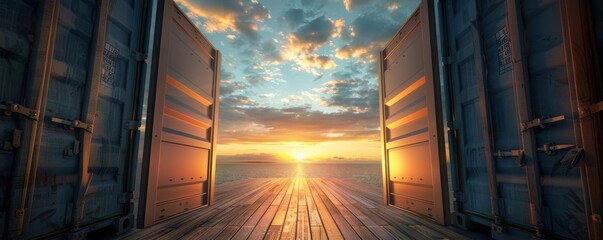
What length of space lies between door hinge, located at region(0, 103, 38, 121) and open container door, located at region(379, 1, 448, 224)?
4725 millimetres

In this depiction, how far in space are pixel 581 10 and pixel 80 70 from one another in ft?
15.8

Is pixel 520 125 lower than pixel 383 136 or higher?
lower

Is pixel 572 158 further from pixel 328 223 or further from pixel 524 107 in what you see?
pixel 328 223

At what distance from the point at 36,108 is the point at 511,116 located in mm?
4720

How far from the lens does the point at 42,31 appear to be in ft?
7.99

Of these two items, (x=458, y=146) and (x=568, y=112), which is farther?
(x=458, y=146)

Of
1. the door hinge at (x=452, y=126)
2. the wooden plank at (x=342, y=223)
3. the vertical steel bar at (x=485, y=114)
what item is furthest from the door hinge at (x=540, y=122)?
the wooden plank at (x=342, y=223)

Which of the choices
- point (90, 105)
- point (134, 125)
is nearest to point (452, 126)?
point (134, 125)

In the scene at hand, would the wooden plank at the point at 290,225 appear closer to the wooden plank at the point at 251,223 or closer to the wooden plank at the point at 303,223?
the wooden plank at the point at 303,223

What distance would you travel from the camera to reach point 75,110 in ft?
9.35

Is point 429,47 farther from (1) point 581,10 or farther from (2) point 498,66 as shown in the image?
(1) point 581,10

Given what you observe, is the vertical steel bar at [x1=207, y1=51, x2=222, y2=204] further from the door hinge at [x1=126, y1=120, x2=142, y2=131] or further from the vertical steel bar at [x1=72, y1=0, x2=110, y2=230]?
the vertical steel bar at [x1=72, y1=0, x2=110, y2=230]

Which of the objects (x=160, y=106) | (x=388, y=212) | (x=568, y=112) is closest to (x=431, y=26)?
(x=568, y=112)

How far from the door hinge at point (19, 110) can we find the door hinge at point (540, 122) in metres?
4.60
